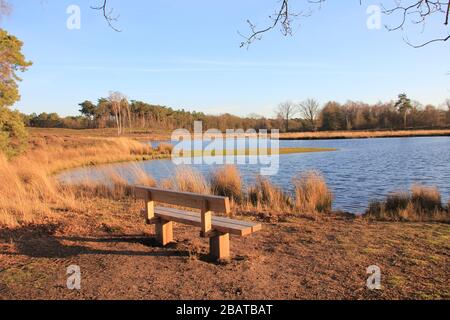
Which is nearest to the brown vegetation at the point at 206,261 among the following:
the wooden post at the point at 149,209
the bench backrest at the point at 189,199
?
the wooden post at the point at 149,209

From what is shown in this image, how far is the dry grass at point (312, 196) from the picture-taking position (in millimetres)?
8180

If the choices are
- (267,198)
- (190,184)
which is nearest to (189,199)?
(267,198)

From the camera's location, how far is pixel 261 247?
5.03 meters

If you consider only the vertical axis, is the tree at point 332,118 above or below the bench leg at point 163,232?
above

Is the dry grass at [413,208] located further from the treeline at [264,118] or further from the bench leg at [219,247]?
the treeline at [264,118]

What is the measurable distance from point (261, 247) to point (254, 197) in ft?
14.9

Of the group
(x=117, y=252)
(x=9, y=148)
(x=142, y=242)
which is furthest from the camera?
(x=9, y=148)

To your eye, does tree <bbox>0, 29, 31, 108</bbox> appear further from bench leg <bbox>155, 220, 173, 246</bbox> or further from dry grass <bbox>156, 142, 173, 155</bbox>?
dry grass <bbox>156, 142, 173, 155</bbox>

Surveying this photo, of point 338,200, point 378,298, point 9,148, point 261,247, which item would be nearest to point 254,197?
point 338,200

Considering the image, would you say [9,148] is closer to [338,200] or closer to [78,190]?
[78,190]

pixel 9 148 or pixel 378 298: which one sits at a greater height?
pixel 9 148

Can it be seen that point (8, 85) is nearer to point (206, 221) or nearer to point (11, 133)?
point (11, 133)

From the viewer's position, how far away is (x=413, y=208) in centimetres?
796
